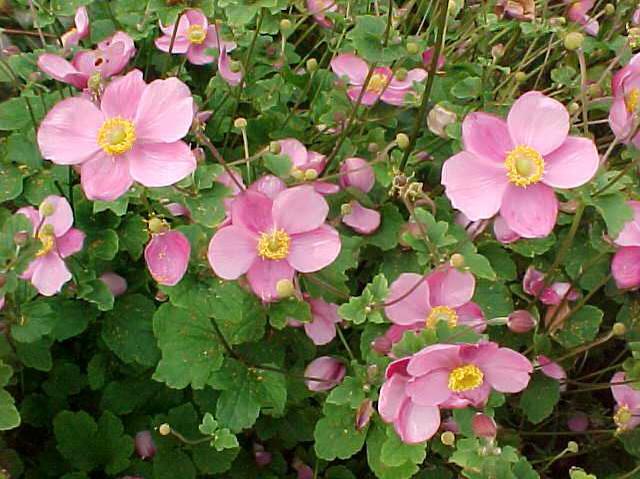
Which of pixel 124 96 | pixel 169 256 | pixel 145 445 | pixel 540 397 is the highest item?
pixel 124 96

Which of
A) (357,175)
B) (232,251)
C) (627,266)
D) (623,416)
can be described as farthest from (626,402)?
(232,251)

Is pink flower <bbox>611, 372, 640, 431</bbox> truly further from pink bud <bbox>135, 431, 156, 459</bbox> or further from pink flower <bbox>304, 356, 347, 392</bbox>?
pink bud <bbox>135, 431, 156, 459</bbox>

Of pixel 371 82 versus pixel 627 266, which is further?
pixel 371 82

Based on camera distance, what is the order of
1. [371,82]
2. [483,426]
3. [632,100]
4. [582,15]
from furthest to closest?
1. [582,15]
2. [371,82]
3. [632,100]
4. [483,426]

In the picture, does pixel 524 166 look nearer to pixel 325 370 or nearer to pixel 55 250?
pixel 325 370

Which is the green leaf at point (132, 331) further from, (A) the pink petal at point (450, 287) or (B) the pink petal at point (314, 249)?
(A) the pink petal at point (450, 287)

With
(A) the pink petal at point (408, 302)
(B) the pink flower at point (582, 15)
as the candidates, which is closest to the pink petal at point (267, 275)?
(A) the pink petal at point (408, 302)

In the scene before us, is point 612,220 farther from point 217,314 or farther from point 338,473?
point 338,473
